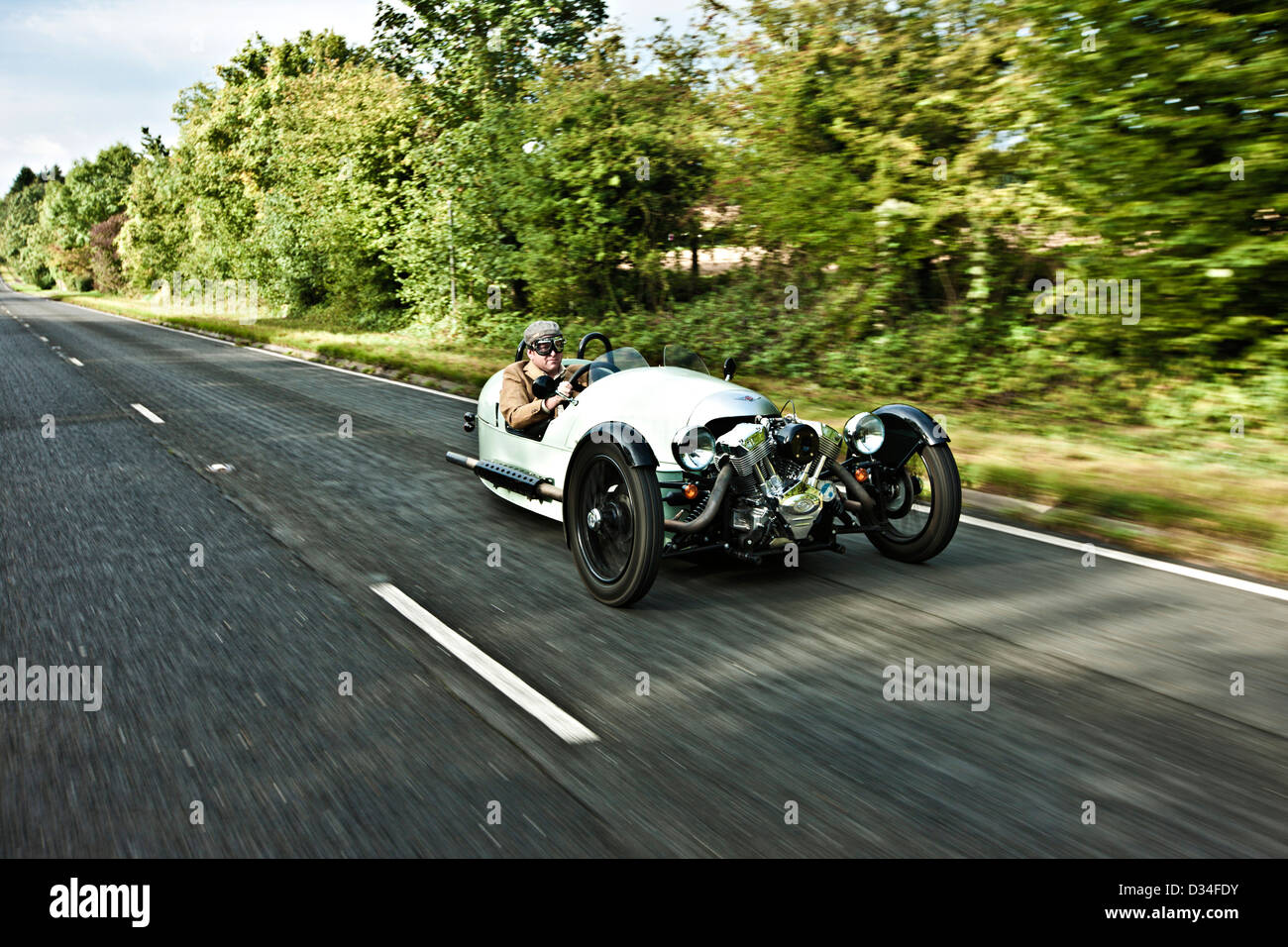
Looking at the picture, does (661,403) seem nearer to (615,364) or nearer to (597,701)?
(615,364)

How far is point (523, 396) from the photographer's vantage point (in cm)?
693

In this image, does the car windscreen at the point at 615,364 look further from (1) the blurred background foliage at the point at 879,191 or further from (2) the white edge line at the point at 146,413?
(2) the white edge line at the point at 146,413

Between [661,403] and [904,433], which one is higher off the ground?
[661,403]

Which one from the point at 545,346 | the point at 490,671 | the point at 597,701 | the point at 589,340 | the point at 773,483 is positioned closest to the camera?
the point at 597,701

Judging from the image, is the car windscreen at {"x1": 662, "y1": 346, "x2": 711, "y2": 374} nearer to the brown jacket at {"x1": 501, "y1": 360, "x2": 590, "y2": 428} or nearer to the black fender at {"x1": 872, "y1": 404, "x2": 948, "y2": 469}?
the brown jacket at {"x1": 501, "y1": 360, "x2": 590, "y2": 428}

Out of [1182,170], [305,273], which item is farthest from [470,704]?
[305,273]

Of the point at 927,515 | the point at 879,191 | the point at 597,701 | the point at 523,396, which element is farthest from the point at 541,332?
the point at 879,191

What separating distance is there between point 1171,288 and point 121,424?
1114cm

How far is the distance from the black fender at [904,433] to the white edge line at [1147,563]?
1.34 meters

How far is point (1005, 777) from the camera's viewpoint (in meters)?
3.40

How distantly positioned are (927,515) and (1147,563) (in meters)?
1.43

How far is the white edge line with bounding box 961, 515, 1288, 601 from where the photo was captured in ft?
18.3

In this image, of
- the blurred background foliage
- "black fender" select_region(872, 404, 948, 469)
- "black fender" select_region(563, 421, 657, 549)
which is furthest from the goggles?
the blurred background foliage

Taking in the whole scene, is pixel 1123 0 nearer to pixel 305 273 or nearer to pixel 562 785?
pixel 562 785
